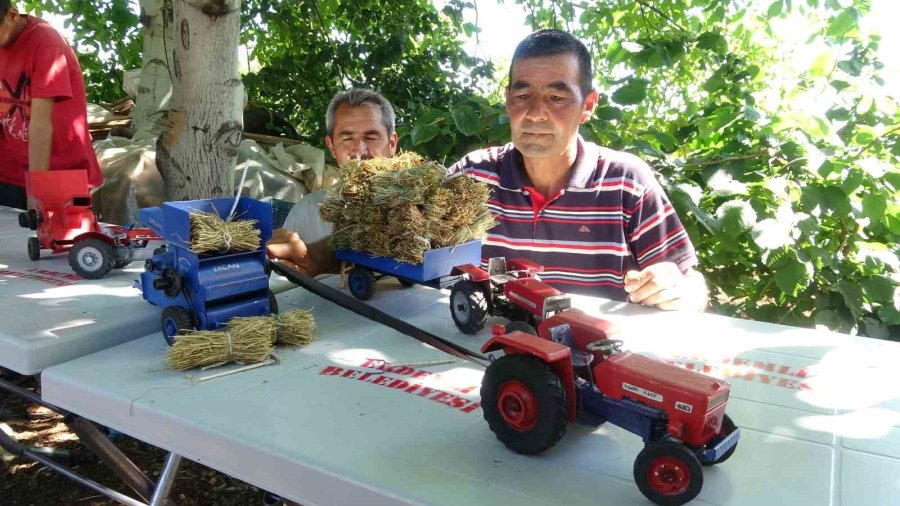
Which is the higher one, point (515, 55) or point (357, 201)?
point (515, 55)

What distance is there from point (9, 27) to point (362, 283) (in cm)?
239

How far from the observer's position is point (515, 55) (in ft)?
8.89

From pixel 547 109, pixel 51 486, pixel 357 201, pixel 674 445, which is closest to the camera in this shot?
pixel 674 445

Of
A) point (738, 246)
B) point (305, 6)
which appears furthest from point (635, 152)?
point (305, 6)

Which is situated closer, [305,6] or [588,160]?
[588,160]

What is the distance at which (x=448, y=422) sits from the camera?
1.31 meters

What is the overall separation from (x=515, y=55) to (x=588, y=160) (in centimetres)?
55

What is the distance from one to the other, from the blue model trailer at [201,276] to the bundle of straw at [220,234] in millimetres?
17

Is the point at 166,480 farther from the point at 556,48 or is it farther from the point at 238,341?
the point at 556,48

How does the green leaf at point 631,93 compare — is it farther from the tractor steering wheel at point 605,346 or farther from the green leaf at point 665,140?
the tractor steering wheel at point 605,346

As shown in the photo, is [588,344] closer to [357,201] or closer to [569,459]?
[569,459]

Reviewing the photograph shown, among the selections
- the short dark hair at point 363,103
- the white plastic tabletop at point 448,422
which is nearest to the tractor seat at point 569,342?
the white plastic tabletop at point 448,422

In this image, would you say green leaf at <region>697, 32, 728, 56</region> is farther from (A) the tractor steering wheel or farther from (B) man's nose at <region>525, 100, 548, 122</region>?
(A) the tractor steering wheel

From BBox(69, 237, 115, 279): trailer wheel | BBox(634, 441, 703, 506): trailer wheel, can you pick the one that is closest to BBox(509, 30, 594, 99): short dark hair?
BBox(69, 237, 115, 279): trailer wheel
